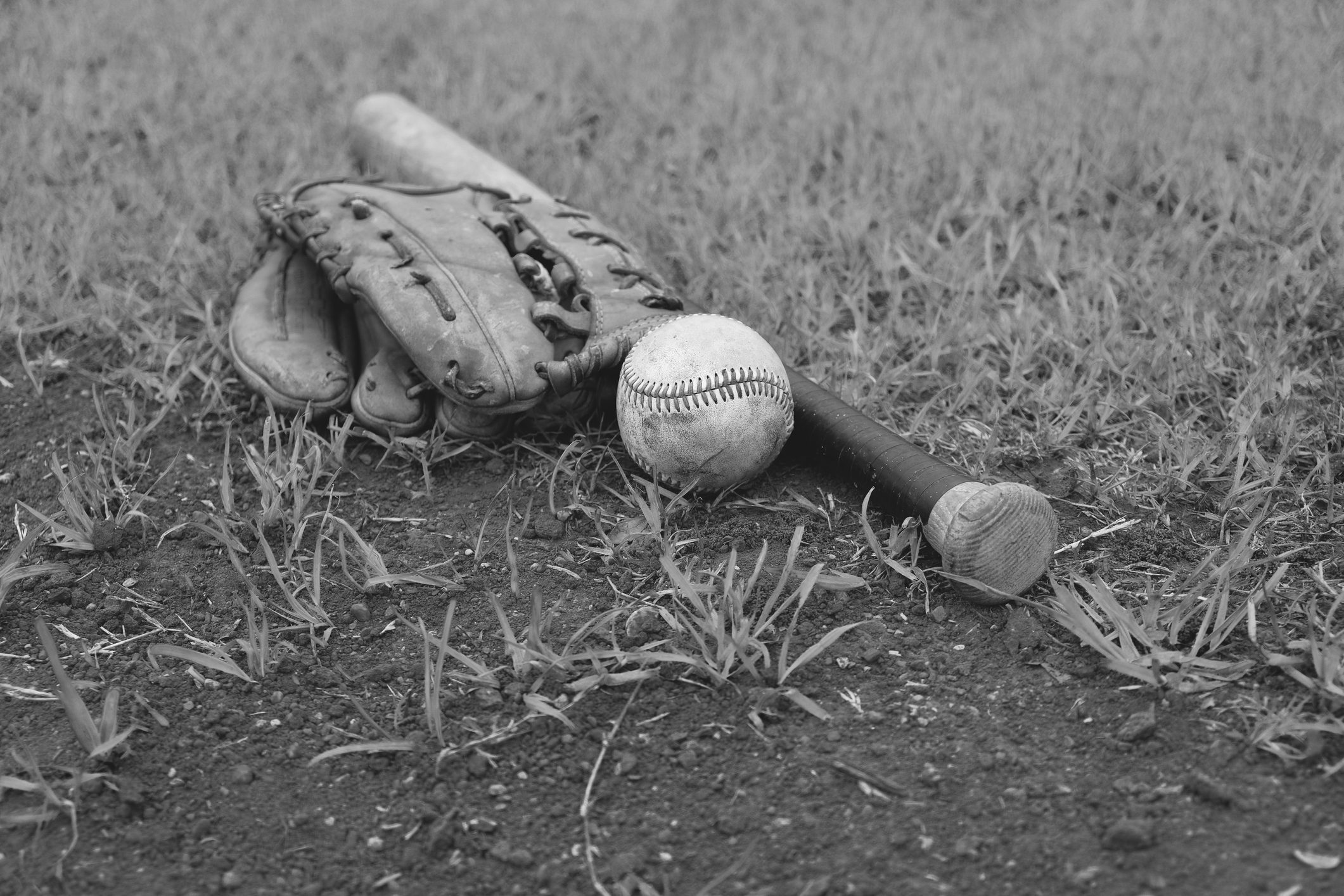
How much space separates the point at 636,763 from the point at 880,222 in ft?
7.56

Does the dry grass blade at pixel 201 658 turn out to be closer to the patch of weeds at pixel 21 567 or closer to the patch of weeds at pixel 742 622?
the patch of weeds at pixel 21 567

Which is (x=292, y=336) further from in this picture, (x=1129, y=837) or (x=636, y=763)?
(x=1129, y=837)

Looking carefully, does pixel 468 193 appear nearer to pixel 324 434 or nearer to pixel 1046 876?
pixel 324 434

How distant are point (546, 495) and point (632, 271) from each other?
69 cm

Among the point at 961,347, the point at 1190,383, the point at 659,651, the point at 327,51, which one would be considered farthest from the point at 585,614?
the point at 327,51

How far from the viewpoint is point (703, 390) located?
267 centimetres

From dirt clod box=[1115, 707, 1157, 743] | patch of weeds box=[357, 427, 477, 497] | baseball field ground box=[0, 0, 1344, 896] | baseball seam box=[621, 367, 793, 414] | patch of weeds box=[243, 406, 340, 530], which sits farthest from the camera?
patch of weeds box=[357, 427, 477, 497]

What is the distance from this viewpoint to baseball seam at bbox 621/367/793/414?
8.75 feet

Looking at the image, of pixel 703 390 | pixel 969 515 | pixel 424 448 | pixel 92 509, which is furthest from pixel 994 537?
pixel 92 509

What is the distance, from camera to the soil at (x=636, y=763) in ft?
6.45

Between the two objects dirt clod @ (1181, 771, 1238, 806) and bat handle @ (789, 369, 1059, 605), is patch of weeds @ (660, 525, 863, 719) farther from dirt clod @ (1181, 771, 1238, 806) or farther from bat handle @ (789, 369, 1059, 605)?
dirt clod @ (1181, 771, 1238, 806)

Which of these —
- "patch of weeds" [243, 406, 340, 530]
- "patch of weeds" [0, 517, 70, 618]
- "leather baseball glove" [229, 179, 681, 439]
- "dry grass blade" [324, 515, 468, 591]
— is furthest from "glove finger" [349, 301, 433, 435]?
"patch of weeds" [0, 517, 70, 618]

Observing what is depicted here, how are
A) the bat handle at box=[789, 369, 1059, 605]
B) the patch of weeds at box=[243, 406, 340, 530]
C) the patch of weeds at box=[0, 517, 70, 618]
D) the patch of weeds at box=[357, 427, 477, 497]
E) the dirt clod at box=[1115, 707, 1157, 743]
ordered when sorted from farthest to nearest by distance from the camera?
the patch of weeds at box=[357, 427, 477, 497] < the patch of weeds at box=[243, 406, 340, 530] < the patch of weeds at box=[0, 517, 70, 618] < the bat handle at box=[789, 369, 1059, 605] < the dirt clod at box=[1115, 707, 1157, 743]

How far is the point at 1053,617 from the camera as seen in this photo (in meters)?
2.43
